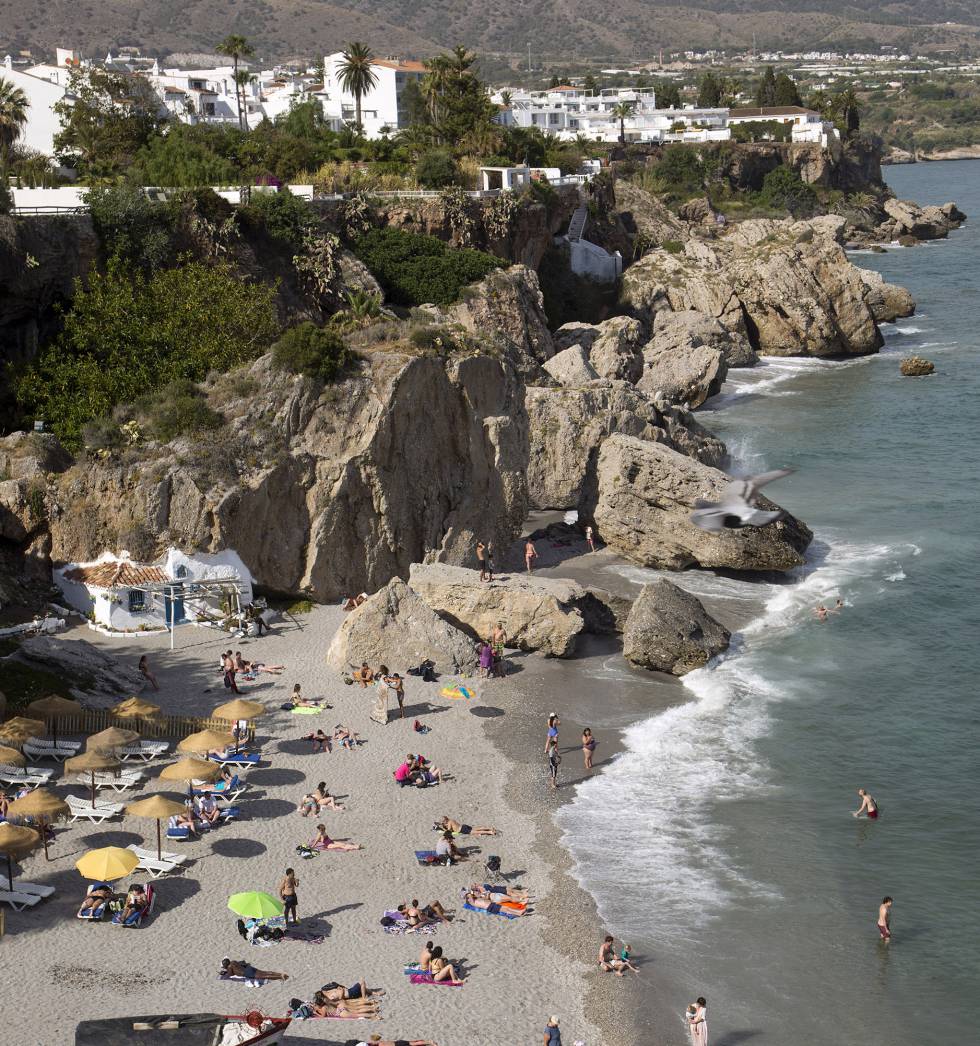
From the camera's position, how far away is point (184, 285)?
43281 millimetres

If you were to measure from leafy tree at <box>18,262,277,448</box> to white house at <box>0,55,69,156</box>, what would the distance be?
21474mm

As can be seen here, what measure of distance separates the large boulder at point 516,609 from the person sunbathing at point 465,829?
8491 millimetres

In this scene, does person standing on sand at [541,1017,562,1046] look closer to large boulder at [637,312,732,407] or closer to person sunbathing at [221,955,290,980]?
person sunbathing at [221,955,290,980]

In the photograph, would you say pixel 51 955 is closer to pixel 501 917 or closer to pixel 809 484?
pixel 501 917

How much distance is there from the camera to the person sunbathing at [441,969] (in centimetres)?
2050

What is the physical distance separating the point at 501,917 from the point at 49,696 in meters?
11.1

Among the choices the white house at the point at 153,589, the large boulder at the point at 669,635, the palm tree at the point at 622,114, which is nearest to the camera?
the large boulder at the point at 669,635

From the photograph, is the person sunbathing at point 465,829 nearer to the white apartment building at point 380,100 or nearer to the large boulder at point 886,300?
the large boulder at point 886,300

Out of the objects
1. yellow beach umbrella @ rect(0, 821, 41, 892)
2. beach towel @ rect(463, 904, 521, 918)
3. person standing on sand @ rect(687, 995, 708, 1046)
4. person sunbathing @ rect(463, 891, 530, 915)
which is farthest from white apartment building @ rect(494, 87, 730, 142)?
person standing on sand @ rect(687, 995, 708, 1046)

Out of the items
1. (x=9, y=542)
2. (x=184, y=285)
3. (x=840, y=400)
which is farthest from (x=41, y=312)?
(x=840, y=400)

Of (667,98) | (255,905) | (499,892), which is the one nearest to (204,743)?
→ (255,905)

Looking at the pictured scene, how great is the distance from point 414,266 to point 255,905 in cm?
4098

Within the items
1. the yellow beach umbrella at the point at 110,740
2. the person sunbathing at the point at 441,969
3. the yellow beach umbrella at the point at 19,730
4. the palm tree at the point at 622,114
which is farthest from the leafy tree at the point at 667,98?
the person sunbathing at the point at 441,969

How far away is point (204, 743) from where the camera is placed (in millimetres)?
25906
